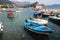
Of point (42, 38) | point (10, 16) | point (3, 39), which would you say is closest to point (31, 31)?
point (42, 38)

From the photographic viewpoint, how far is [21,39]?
159 feet

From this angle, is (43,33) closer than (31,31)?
Yes

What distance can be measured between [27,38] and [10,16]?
225 feet

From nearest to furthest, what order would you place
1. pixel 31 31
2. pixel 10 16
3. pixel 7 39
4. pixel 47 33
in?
1. pixel 7 39
2. pixel 47 33
3. pixel 31 31
4. pixel 10 16

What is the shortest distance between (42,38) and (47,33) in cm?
372

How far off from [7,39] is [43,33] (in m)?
11.7

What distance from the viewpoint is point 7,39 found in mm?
48281

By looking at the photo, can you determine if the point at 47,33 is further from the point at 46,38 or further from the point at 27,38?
the point at 27,38

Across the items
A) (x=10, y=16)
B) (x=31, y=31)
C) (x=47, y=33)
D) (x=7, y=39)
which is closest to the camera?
(x=7, y=39)

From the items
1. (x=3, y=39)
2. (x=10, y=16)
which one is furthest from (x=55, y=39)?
(x=10, y=16)

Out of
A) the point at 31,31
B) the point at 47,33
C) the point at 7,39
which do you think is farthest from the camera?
the point at 31,31

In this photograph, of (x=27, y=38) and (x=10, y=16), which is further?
(x=10, y=16)

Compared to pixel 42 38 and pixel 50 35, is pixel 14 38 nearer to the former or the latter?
pixel 42 38

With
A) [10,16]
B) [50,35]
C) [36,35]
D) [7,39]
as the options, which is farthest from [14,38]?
[10,16]
